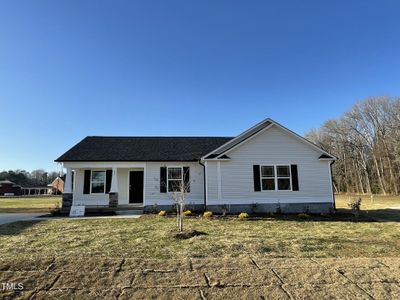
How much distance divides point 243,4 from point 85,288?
1249 cm

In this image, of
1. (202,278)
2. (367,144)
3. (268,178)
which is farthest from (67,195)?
(367,144)

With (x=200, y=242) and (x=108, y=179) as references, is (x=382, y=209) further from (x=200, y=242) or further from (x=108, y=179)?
(x=108, y=179)

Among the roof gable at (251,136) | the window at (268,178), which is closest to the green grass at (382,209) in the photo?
the roof gable at (251,136)

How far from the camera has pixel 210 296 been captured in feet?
14.0

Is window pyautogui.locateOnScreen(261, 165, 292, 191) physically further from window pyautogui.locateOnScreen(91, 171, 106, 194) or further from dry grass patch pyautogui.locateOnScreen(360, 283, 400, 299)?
dry grass patch pyautogui.locateOnScreen(360, 283, 400, 299)

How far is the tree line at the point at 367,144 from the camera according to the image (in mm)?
39500

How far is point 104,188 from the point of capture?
1811cm

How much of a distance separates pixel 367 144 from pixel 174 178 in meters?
39.9

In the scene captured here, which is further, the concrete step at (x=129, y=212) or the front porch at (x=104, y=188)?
the front porch at (x=104, y=188)

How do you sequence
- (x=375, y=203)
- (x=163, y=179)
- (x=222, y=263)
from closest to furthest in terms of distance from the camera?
1. (x=222, y=263)
2. (x=163, y=179)
3. (x=375, y=203)

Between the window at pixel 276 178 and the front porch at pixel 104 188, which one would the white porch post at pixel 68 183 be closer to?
the front porch at pixel 104 188

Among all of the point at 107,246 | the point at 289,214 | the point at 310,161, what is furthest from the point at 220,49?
the point at 107,246

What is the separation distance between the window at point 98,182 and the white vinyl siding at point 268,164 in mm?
7251

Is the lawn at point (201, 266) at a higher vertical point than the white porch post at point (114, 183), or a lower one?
lower
